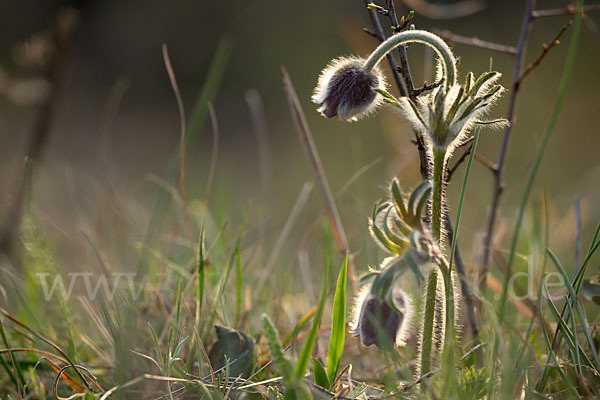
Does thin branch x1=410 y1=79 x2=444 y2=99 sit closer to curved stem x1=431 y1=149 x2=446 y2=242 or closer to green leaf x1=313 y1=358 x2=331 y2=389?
curved stem x1=431 y1=149 x2=446 y2=242

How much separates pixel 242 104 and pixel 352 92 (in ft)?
18.4

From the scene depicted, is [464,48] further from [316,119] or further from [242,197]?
[242,197]

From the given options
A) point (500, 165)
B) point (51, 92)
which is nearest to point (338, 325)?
point (500, 165)

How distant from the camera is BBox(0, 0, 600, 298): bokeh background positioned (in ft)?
12.6

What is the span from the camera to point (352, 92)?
942 mm

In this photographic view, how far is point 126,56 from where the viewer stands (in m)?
7.17

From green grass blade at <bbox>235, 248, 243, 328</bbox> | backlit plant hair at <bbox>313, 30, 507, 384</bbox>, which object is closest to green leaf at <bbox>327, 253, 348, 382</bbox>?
backlit plant hair at <bbox>313, 30, 507, 384</bbox>

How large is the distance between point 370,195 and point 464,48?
441cm

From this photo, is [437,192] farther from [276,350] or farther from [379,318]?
[276,350]

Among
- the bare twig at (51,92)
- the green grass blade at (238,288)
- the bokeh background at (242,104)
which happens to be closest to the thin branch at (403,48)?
the green grass blade at (238,288)

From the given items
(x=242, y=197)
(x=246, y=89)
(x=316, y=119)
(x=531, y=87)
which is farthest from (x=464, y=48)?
(x=242, y=197)

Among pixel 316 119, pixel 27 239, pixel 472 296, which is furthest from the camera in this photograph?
pixel 316 119

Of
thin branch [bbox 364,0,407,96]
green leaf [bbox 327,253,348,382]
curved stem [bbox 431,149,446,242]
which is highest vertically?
thin branch [bbox 364,0,407,96]

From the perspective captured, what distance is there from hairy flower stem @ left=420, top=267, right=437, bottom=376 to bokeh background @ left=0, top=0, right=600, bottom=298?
5.02ft
